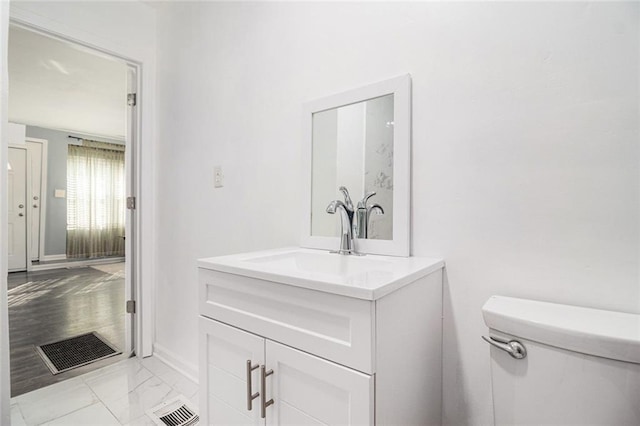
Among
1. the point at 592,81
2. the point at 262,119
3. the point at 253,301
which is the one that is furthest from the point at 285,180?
the point at 592,81

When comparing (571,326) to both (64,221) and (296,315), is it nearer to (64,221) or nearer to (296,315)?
(296,315)

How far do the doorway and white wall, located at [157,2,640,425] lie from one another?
1256 mm

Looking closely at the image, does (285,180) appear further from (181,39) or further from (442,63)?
(181,39)

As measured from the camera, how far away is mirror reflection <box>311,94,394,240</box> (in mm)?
1149

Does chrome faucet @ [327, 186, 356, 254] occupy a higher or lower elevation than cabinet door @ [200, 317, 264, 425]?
higher

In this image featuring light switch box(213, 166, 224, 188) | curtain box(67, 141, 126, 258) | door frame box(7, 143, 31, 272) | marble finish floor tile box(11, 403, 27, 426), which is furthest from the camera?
curtain box(67, 141, 126, 258)

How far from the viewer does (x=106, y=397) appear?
5.35 ft

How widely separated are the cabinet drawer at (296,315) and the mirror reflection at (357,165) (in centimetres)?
47

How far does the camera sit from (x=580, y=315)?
74 centimetres

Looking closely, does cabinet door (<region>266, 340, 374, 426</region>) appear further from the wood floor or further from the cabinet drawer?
the wood floor

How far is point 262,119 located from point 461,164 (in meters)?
0.96

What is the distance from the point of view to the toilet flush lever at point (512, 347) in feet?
2.37

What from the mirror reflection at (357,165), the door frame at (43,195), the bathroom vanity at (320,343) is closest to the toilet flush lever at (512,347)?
the bathroom vanity at (320,343)

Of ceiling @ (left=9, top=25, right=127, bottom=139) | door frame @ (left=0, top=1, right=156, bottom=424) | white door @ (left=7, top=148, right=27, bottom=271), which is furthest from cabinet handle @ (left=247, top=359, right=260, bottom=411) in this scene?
white door @ (left=7, top=148, right=27, bottom=271)
